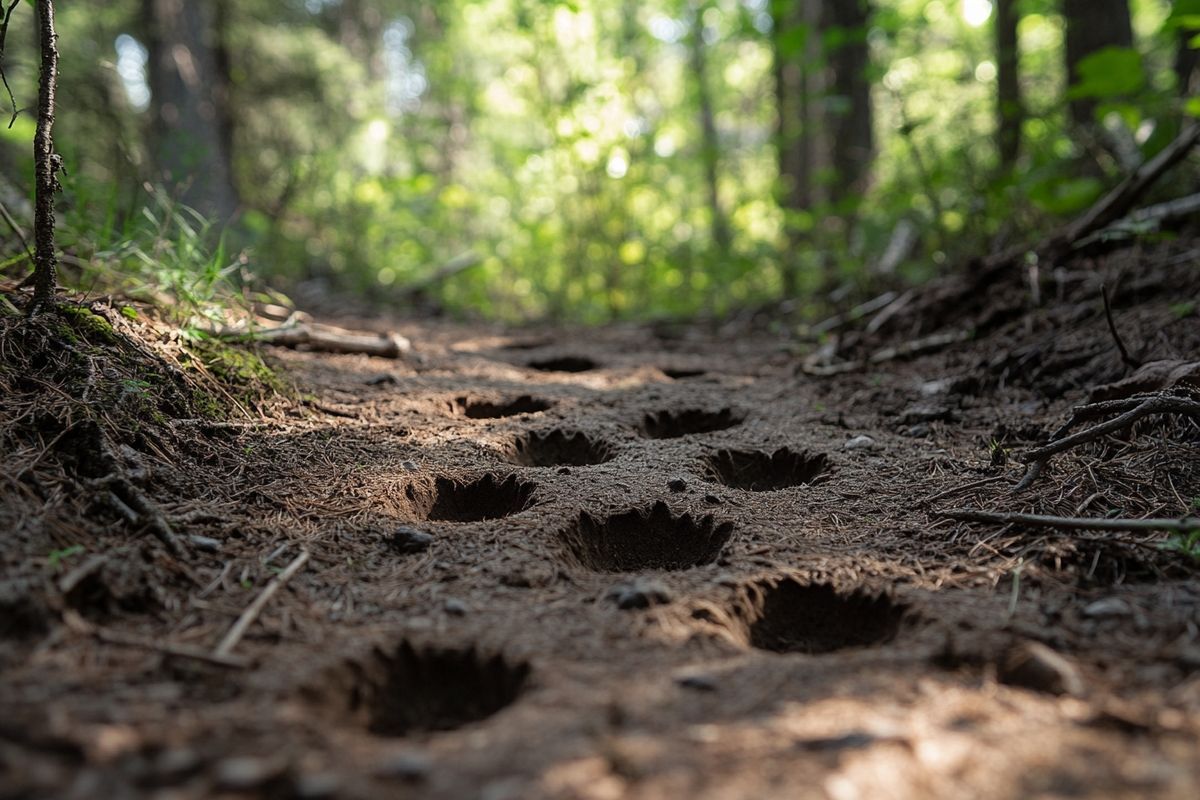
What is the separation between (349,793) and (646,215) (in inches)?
386

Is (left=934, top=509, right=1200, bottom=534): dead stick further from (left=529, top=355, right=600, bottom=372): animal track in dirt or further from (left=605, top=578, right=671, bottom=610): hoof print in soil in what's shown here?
(left=529, top=355, right=600, bottom=372): animal track in dirt

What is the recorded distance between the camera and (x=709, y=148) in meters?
8.59

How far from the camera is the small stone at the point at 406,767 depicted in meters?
1.06

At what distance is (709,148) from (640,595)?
7838 mm

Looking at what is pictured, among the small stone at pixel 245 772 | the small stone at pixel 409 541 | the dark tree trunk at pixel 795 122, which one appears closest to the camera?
the small stone at pixel 245 772

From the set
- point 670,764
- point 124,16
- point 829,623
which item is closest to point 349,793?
point 670,764

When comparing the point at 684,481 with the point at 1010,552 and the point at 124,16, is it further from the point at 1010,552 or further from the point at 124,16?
the point at 124,16

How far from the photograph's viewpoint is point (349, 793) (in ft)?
3.35

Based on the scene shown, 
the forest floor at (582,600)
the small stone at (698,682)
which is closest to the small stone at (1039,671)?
the forest floor at (582,600)

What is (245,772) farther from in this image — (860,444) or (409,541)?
(860,444)

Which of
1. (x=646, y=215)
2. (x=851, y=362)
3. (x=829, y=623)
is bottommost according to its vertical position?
(x=829, y=623)

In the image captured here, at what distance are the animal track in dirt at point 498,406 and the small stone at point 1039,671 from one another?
2.34 meters

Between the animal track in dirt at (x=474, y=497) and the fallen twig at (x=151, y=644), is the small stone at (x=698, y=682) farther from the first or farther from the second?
the animal track in dirt at (x=474, y=497)

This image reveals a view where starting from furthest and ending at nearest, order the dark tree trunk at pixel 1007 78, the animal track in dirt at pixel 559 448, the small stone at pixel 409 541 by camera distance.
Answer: the dark tree trunk at pixel 1007 78 → the animal track in dirt at pixel 559 448 → the small stone at pixel 409 541
